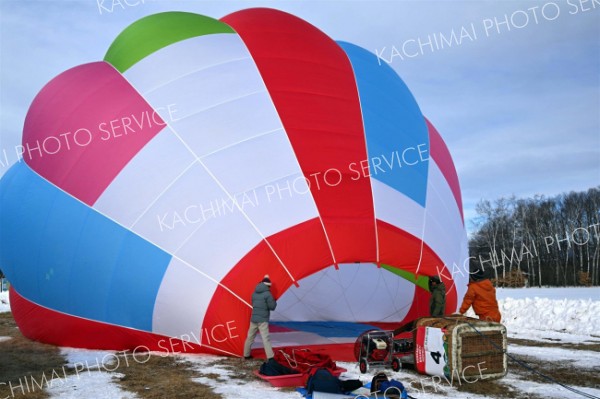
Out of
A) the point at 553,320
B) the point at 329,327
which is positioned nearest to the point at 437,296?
the point at 329,327

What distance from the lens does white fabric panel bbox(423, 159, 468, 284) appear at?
7.87 metres

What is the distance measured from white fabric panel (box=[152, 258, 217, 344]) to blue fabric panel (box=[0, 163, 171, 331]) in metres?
0.12

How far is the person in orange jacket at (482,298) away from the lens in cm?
668

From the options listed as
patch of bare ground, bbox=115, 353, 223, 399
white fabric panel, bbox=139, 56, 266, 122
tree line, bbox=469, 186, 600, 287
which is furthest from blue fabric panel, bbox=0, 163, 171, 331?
tree line, bbox=469, 186, 600, 287

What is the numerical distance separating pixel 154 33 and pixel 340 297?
650 centimetres

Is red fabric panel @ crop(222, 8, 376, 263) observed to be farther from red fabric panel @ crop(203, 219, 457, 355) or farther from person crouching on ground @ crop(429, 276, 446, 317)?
person crouching on ground @ crop(429, 276, 446, 317)

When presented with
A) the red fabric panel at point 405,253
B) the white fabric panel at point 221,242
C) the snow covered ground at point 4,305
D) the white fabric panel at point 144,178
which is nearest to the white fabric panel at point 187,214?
the white fabric panel at point 221,242

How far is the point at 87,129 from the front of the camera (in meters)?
7.85

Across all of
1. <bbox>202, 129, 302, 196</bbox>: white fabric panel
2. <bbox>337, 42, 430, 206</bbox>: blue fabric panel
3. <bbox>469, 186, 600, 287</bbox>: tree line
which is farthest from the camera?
<bbox>469, 186, 600, 287</bbox>: tree line

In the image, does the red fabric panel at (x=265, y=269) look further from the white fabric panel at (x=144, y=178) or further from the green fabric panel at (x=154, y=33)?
the green fabric panel at (x=154, y=33)

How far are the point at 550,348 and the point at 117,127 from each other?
682 centimetres

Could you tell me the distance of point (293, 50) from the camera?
827cm

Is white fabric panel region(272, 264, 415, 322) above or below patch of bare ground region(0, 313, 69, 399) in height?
above

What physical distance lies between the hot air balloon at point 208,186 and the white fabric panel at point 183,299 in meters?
0.02
